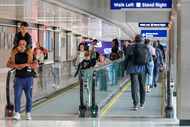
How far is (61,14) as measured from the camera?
2642 cm

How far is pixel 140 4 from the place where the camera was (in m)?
18.5

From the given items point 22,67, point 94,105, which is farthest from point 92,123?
point 94,105

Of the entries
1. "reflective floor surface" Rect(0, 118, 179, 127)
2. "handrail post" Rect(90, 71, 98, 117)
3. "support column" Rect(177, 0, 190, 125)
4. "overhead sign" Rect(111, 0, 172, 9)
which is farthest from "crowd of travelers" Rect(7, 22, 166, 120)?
"support column" Rect(177, 0, 190, 125)

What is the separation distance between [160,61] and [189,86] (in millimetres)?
10219

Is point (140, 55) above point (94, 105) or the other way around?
above

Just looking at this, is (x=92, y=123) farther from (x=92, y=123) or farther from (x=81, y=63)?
(x=81, y=63)

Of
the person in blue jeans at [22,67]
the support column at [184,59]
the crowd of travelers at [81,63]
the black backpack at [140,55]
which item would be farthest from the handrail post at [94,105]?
the support column at [184,59]

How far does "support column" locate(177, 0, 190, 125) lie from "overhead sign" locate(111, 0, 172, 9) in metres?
Result: 7.89

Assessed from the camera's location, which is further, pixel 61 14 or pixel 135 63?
pixel 61 14

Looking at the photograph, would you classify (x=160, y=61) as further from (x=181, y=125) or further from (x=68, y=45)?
(x=68, y=45)

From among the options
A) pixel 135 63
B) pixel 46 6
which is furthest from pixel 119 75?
pixel 135 63

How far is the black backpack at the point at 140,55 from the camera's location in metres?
12.9

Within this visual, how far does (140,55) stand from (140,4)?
5.82 m

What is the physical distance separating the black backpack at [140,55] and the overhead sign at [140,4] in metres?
4.80
